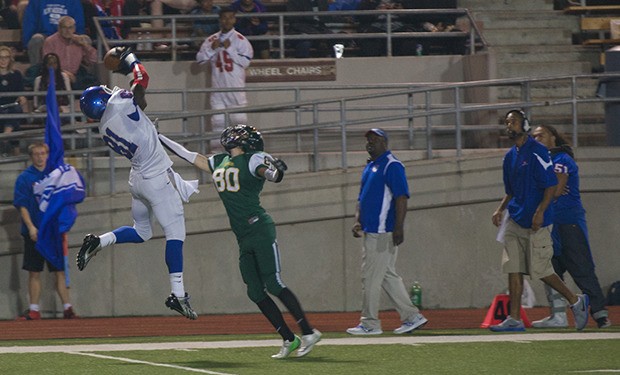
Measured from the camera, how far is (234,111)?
17312mm

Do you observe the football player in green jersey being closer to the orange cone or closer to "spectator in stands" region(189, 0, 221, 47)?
the orange cone

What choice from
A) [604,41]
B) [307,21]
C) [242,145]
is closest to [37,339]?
[242,145]

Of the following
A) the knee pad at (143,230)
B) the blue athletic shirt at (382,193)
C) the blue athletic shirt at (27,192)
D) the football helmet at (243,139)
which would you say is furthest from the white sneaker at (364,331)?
the blue athletic shirt at (27,192)

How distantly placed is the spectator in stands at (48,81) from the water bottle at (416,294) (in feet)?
15.9

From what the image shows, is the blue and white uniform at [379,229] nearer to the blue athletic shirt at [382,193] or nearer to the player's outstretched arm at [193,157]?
the blue athletic shirt at [382,193]

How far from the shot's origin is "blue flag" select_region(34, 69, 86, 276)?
16484 mm

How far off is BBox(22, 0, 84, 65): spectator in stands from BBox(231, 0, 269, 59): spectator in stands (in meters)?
2.22

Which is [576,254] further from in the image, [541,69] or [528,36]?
[528,36]

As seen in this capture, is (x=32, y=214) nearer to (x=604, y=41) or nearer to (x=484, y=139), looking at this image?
(x=484, y=139)

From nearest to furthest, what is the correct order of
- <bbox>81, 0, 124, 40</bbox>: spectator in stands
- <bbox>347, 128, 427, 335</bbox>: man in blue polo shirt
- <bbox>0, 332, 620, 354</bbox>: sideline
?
<bbox>0, 332, 620, 354</bbox>: sideline, <bbox>347, 128, 427, 335</bbox>: man in blue polo shirt, <bbox>81, 0, 124, 40</bbox>: spectator in stands

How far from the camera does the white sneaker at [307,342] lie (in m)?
11.7

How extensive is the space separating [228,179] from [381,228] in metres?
2.41

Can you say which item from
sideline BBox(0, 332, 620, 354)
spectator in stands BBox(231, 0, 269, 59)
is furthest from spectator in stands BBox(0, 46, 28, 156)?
sideline BBox(0, 332, 620, 354)

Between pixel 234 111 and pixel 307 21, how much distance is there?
3877 millimetres
